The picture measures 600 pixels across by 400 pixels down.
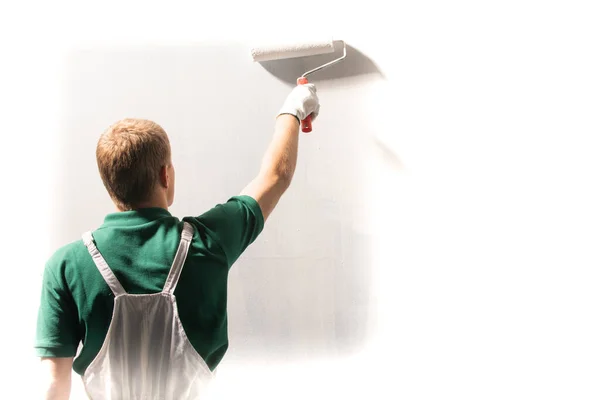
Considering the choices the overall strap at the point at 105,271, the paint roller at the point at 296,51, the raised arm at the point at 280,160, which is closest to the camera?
the overall strap at the point at 105,271

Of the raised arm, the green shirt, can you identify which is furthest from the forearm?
the green shirt

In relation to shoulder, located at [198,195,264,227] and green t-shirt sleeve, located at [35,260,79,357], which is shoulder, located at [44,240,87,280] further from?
shoulder, located at [198,195,264,227]

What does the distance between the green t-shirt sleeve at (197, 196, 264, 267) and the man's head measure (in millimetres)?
98

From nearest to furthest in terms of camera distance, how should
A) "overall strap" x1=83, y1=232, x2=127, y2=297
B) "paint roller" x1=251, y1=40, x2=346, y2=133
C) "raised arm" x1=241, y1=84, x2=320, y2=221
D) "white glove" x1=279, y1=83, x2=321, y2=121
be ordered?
"overall strap" x1=83, y1=232, x2=127, y2=297
"raised arm" x1=241, y1=84, x2=320, y2=221
"white glove" x1=279, y1=83, x2=321, y2=121
"paint roller" x1=251, y1=40, x2=346, y2=133

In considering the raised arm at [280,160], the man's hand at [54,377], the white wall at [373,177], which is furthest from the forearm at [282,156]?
the man's hand at [54,377]

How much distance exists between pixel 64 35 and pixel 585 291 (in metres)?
1.41

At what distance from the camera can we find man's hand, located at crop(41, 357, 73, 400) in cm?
88

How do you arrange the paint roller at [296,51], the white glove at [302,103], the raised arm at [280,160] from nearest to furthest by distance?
the raised arm at [280,160], the white glove at [302,103], the paint roller at [296,51]

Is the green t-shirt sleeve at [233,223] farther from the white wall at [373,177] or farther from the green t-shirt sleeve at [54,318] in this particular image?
the white wall at [373,177]

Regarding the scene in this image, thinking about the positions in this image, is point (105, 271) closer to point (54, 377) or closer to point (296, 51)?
point (54, 377)

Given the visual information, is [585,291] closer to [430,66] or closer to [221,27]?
[430,66]

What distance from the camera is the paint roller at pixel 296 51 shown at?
1.23 m

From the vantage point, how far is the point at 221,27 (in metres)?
1.34

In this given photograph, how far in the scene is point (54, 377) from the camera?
0.89 metres
